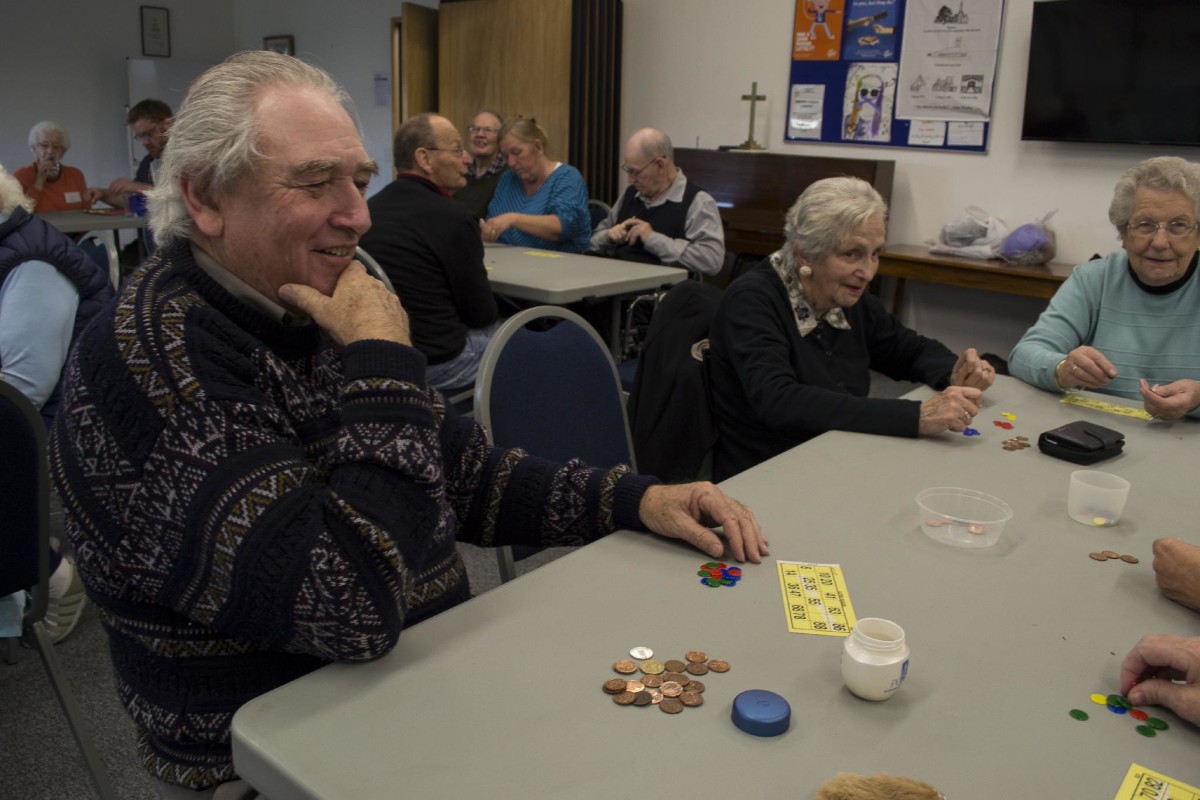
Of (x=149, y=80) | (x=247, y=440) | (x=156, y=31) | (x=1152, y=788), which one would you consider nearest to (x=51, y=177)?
(x=149, y=80)

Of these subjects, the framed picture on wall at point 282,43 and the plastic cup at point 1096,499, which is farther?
the framed picture on wall at point 282,43

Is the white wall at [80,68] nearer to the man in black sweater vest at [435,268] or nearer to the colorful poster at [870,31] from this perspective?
the colorful poster at [870,31]

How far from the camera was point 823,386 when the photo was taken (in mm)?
2158

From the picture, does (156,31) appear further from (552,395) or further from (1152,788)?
(1152,788)

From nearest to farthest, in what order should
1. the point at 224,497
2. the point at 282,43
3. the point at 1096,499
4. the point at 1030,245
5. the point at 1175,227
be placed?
the point at 224,497
the point at 1096,499
the point at 1175,227
the point at 1030,245
the point at 282,43

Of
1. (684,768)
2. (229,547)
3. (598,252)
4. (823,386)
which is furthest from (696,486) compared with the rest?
(598,252)

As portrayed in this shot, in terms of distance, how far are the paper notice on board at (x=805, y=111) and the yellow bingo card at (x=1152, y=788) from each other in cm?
515

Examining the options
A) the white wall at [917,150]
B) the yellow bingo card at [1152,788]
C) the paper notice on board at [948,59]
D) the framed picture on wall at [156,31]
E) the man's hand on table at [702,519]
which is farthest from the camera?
the framed picture on wall at [156,31]

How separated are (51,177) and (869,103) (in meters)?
5.51

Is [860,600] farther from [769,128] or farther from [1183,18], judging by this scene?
[769,128]

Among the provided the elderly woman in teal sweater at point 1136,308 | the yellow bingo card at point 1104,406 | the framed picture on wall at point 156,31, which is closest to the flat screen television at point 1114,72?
the elderly woman in teal sweater at point 1136,308

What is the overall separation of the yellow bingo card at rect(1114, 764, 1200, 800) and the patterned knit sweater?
2.39 feet

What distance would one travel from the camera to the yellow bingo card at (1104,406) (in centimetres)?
206

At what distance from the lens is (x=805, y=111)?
5.59 m
